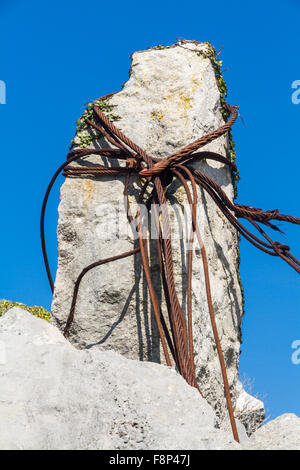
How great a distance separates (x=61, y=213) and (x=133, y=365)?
1.80m

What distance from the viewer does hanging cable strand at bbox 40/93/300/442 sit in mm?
3150

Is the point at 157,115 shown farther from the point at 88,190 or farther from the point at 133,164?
the point at 88,190

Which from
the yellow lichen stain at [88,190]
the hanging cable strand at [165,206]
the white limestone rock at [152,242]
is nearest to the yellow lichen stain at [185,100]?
the white limestone rock at [152,242]

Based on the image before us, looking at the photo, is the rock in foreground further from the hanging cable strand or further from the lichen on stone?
the lichen on stone

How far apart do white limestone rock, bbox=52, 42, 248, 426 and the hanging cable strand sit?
0.07m

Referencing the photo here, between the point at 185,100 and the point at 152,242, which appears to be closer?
the point at 152,242

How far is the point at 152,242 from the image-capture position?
3.59 metres

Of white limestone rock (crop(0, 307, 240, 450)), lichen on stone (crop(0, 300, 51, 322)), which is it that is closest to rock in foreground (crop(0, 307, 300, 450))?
white limestone rock (crop(0, 307, 240, 450))

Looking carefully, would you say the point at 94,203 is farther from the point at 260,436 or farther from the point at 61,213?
the point at 260,436

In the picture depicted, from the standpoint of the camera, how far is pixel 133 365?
2227mm

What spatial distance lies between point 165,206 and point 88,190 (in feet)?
2.32

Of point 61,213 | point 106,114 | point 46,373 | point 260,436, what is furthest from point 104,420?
point 106,114

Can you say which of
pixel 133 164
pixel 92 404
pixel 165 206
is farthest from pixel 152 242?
pixel 92 404

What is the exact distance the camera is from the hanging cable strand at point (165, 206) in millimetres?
3150
